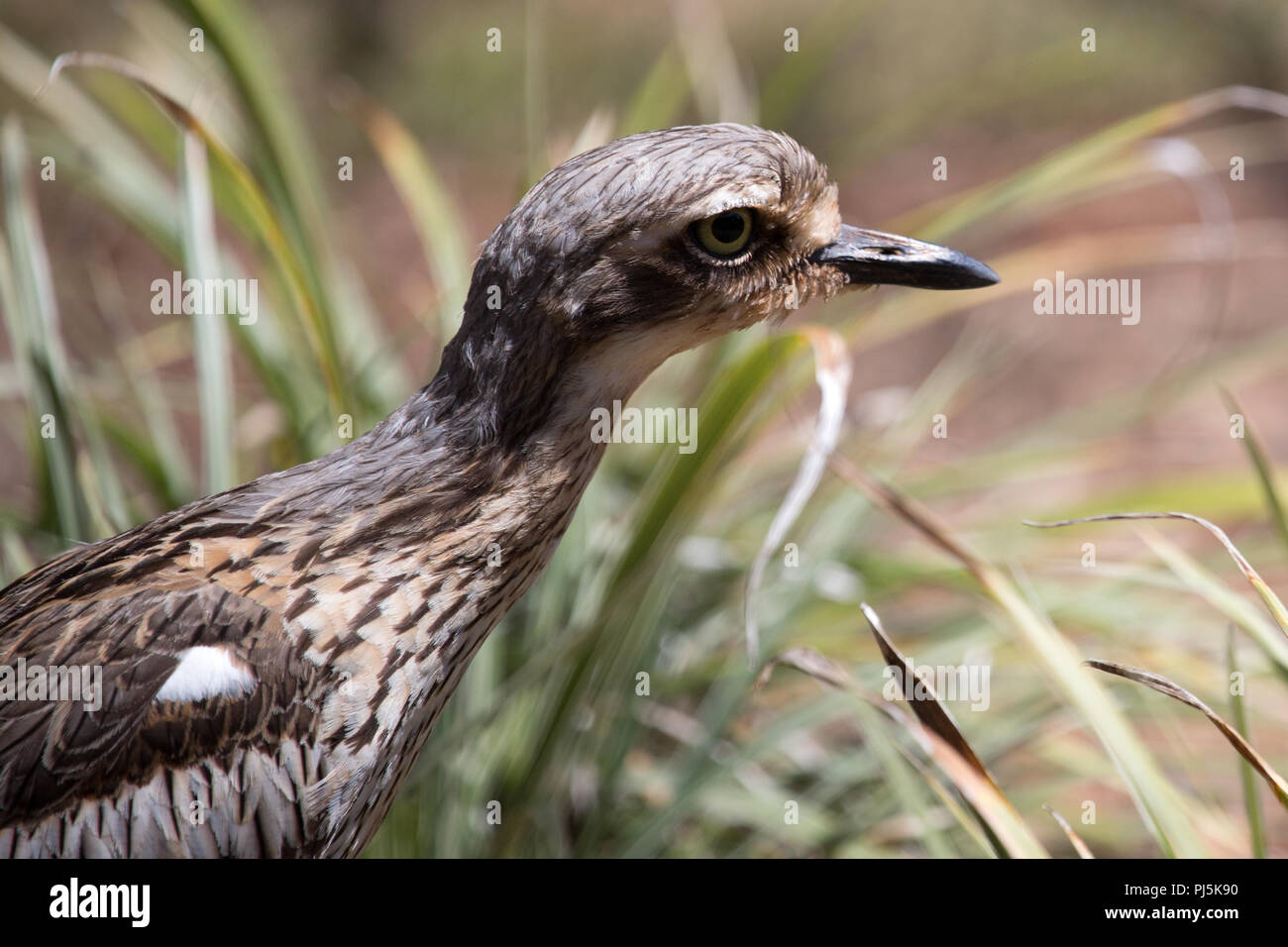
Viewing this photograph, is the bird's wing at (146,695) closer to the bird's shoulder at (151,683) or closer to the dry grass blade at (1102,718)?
the bird's shoulder at (151,683)

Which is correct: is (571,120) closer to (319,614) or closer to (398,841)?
(398,841)

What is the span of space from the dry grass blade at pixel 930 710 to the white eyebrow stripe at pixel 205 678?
70 centimetres

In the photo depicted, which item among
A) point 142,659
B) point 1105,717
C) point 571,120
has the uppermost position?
point 571,120

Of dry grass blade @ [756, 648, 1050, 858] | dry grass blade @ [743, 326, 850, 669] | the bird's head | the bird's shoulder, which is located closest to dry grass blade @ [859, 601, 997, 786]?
dry grass blade @ [756, 648, 1050, 858]

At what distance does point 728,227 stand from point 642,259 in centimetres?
12

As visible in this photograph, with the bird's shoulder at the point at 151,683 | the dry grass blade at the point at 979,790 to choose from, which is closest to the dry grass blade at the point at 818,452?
the dry grass blade at the point at 979,790

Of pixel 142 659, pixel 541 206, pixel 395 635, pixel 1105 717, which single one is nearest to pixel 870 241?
pixel 541 206

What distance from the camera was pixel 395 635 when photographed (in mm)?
1373

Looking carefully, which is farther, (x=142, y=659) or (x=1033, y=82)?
(x=1033, y=82)

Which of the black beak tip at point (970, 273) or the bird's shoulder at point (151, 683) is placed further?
the black beak tip at point (970, 273)

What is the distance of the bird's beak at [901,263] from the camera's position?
1.50 meters

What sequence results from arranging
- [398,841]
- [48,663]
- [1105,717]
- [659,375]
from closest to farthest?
[48,663] → [1105,717] → [398,841] → [659,375]

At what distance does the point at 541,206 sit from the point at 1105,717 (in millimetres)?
914
